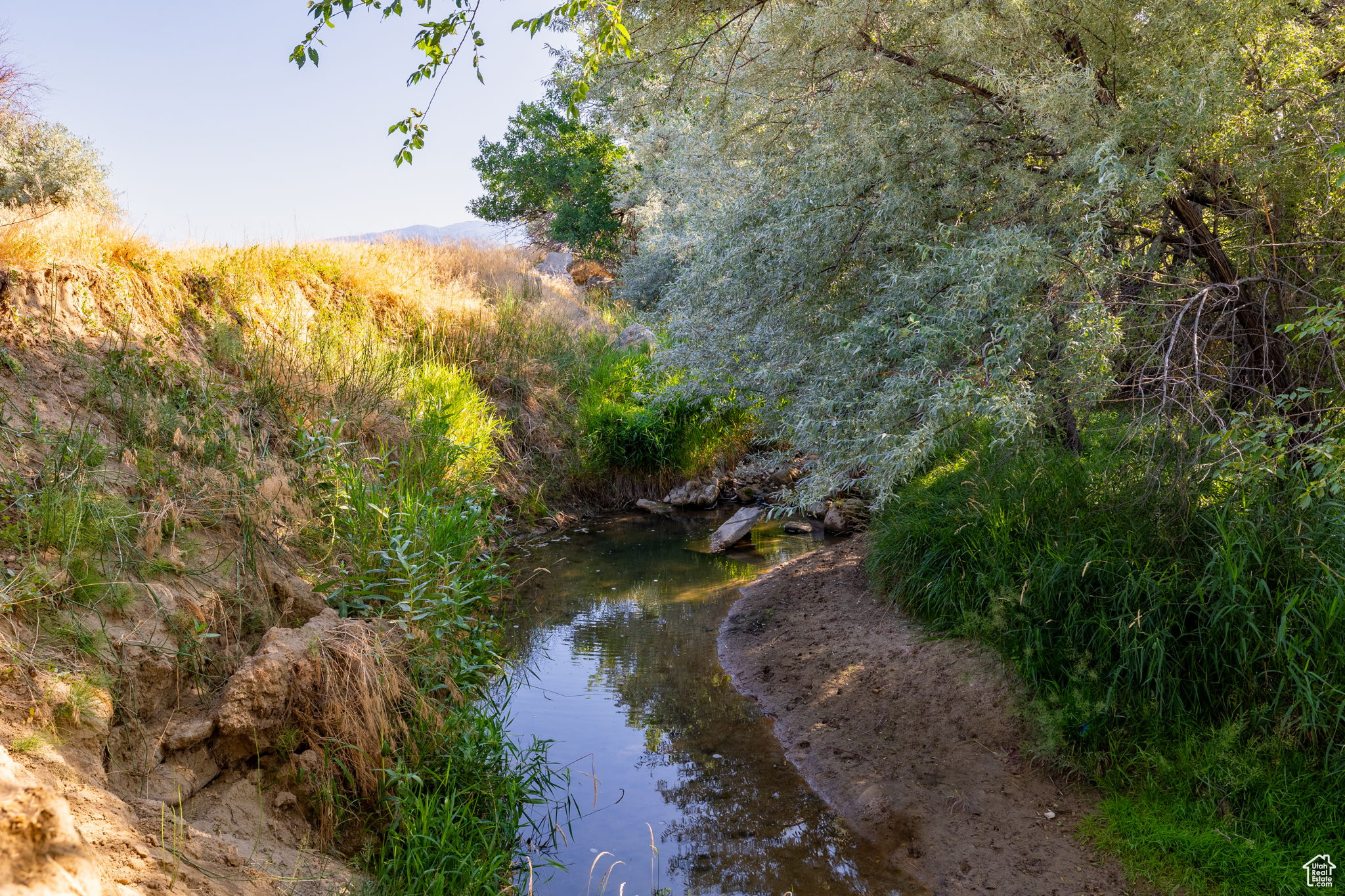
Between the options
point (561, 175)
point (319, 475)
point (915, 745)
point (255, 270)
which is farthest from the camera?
point (561, 175)

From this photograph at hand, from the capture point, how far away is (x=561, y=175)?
24.1 meters

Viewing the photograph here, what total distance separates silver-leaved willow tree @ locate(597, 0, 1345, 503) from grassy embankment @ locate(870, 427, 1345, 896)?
0.41 m

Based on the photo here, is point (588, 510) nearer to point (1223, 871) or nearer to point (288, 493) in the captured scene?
point (288, 493)

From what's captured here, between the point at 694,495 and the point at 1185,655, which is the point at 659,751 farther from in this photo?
the point at 694,495

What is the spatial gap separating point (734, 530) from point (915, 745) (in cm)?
455

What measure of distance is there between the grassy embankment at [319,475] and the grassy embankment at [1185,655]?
2.90m

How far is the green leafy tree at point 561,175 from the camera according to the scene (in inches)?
912

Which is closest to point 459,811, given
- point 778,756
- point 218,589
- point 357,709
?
point 357,709

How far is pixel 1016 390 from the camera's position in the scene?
13.1 feet

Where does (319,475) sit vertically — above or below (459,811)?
above

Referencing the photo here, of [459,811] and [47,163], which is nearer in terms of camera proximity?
[459,811]

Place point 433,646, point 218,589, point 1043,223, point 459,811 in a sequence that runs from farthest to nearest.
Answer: point 1043,223 → point 433,646 → point 218,589 → point 459,811

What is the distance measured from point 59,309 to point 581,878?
18.0 feet

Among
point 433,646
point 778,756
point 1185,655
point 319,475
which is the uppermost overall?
point 319,475
